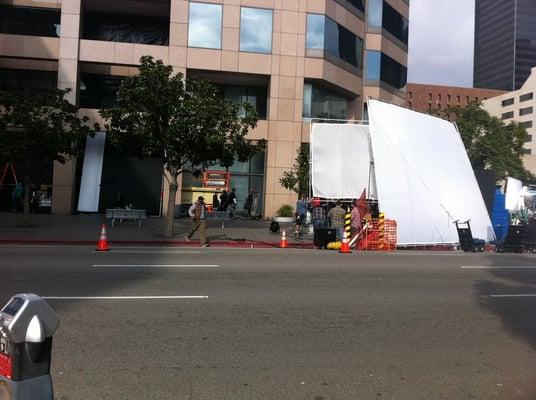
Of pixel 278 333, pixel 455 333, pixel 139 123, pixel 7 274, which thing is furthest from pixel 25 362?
pixel 139 123

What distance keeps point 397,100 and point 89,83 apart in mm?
21710

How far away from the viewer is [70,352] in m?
5.34

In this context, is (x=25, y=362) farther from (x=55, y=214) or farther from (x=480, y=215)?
(x=55, y=214)

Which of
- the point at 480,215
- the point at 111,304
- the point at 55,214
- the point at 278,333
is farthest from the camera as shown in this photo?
the point at 55,214

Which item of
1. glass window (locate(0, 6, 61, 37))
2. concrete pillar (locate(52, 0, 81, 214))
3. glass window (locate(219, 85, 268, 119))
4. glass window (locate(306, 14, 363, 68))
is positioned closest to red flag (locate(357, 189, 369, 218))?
glass window (locate(306, 14, 363, 68))

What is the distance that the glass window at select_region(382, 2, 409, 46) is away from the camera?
38.8 meters

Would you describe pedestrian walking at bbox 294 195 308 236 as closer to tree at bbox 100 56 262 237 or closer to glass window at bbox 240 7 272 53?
tree at bbox 100 56 262 237

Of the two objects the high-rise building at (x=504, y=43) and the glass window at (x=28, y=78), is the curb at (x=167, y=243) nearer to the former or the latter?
the glass window at (x=28, y=78)

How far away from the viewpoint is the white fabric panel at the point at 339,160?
848 inches

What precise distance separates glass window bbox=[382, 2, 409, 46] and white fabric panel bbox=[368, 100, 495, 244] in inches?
807

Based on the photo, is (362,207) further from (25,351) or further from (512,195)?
(25,351)

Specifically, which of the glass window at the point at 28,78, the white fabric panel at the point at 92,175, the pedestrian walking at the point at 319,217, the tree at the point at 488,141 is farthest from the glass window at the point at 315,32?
the tree at the point at 488,141

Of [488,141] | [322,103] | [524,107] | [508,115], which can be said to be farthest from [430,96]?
[322,103]

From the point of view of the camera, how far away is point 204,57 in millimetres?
31625
